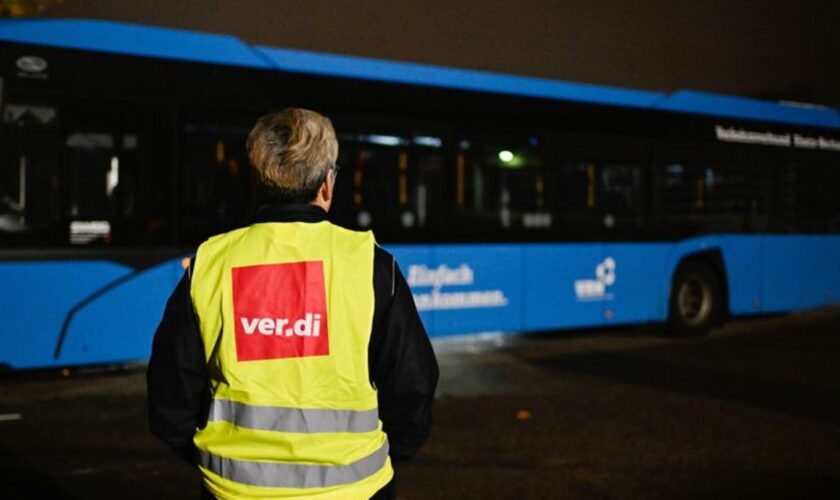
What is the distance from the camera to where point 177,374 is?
2.38m

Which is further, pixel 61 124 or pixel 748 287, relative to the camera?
pixel 748 287

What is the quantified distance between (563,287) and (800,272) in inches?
176

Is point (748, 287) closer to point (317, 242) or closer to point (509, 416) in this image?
point (509, 416)

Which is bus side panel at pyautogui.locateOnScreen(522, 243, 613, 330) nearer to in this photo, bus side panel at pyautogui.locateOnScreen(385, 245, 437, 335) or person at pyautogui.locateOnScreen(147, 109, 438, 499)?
bus side panel at pyautogui.locateOnScreen(385, 245, 437, 335)

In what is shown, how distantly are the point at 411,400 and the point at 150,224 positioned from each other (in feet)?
24.4

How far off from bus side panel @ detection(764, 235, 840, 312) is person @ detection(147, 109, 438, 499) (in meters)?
12.8

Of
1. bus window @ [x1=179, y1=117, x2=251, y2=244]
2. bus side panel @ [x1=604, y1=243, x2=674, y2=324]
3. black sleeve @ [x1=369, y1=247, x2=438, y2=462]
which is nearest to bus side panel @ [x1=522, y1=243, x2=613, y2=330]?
bus side panel @ [x1=604, y1=243, x2=674, y2=324]

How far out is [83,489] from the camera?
596 cm

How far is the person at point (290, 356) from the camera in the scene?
90.9 inches

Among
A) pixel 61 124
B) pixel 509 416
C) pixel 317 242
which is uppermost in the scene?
pixel 61 124

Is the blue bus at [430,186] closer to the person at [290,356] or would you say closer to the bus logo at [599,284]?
the bus logo at [599,284]

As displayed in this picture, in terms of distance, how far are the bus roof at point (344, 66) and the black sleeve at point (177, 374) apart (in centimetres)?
730

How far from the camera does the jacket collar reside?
2.41m

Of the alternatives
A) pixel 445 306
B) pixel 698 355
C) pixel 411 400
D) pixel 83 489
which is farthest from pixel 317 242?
pixel 698 355
